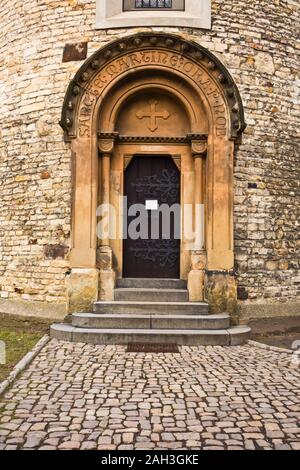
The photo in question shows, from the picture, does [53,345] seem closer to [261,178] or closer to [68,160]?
[68,160]

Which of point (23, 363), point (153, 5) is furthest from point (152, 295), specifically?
point (153, 5)

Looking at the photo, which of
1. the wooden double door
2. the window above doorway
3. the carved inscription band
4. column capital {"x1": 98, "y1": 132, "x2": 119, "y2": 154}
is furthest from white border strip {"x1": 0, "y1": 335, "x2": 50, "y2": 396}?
the window above doorway

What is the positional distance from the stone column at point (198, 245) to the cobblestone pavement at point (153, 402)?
1825mm

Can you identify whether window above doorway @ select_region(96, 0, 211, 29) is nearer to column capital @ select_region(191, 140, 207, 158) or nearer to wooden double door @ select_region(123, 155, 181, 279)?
column capital @ select_region(191, 140, 207, 158)

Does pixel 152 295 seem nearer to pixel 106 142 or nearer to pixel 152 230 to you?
pixel 152 230

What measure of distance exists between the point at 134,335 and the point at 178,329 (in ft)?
2.48

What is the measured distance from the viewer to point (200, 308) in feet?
23.1

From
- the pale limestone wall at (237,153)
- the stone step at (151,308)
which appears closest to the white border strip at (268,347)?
the stone step at (151,308)

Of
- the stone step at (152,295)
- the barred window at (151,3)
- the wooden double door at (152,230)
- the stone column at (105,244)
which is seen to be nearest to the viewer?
the stone step at (152,295)

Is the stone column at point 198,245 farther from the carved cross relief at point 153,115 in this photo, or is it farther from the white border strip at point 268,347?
the white border strip at point 268,347

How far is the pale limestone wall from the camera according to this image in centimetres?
767

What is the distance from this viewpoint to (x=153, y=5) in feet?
27.1

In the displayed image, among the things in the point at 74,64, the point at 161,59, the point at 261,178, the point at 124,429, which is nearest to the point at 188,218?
the point at 261,178

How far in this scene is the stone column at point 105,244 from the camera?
7.48m
